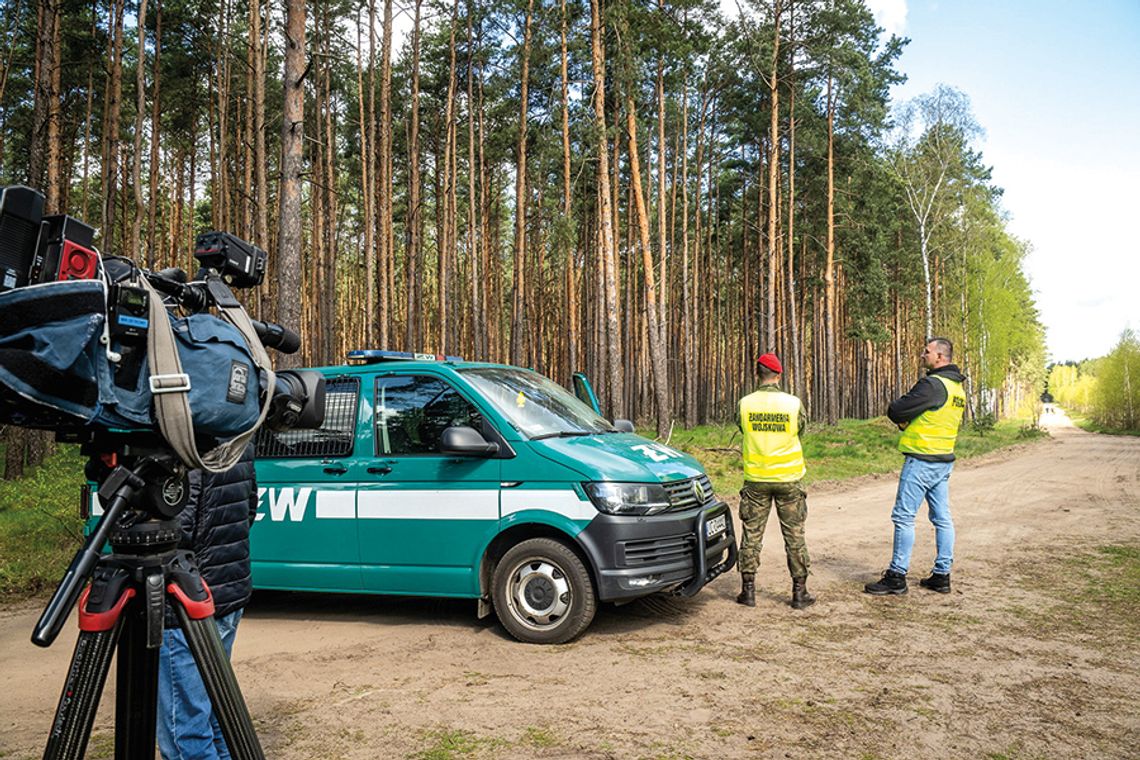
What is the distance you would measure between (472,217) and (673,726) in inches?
954

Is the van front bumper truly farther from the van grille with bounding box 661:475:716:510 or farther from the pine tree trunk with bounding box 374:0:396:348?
the pine tree trunk with bounding box 374:0:396:348

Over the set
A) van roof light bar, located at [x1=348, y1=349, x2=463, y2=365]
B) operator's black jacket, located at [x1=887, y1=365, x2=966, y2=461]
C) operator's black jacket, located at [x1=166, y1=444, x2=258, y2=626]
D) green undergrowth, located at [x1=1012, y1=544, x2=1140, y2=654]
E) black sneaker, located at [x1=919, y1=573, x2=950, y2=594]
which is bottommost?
green undergrowth, located at [x1=1012, y1=544, x2=1140, y2=654]

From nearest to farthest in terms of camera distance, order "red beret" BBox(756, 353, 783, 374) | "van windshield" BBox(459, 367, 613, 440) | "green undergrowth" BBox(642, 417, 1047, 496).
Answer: "van windshield" BBox(459, 367, 613, 440), "red beret" BBox(756, 353, 783, 374), "green undergrowth" BBox(642, 417, 1047, 496)

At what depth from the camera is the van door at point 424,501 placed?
538cm

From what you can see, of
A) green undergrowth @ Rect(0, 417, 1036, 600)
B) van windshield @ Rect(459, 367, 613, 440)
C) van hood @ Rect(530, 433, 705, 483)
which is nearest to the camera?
van hood @ Rect(530, 433, 705, 483)

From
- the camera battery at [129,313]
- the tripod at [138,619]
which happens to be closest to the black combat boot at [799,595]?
the tripod at [138,619]

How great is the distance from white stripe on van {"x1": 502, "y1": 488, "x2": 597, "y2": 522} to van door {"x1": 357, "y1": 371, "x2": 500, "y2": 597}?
0.12 meters

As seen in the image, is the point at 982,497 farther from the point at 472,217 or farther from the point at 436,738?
the point at 472,217

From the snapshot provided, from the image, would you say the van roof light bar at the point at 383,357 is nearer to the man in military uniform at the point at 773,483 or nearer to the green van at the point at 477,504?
the green van at the point at 477,504

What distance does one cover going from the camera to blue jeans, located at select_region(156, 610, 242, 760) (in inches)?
103

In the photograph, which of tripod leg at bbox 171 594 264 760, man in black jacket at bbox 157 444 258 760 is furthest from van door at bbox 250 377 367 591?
tripod leg at bbox 171 594 264 760

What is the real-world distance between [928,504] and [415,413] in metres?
4.81

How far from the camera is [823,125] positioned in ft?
97.3

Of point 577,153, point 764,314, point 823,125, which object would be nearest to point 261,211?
point 577,153
